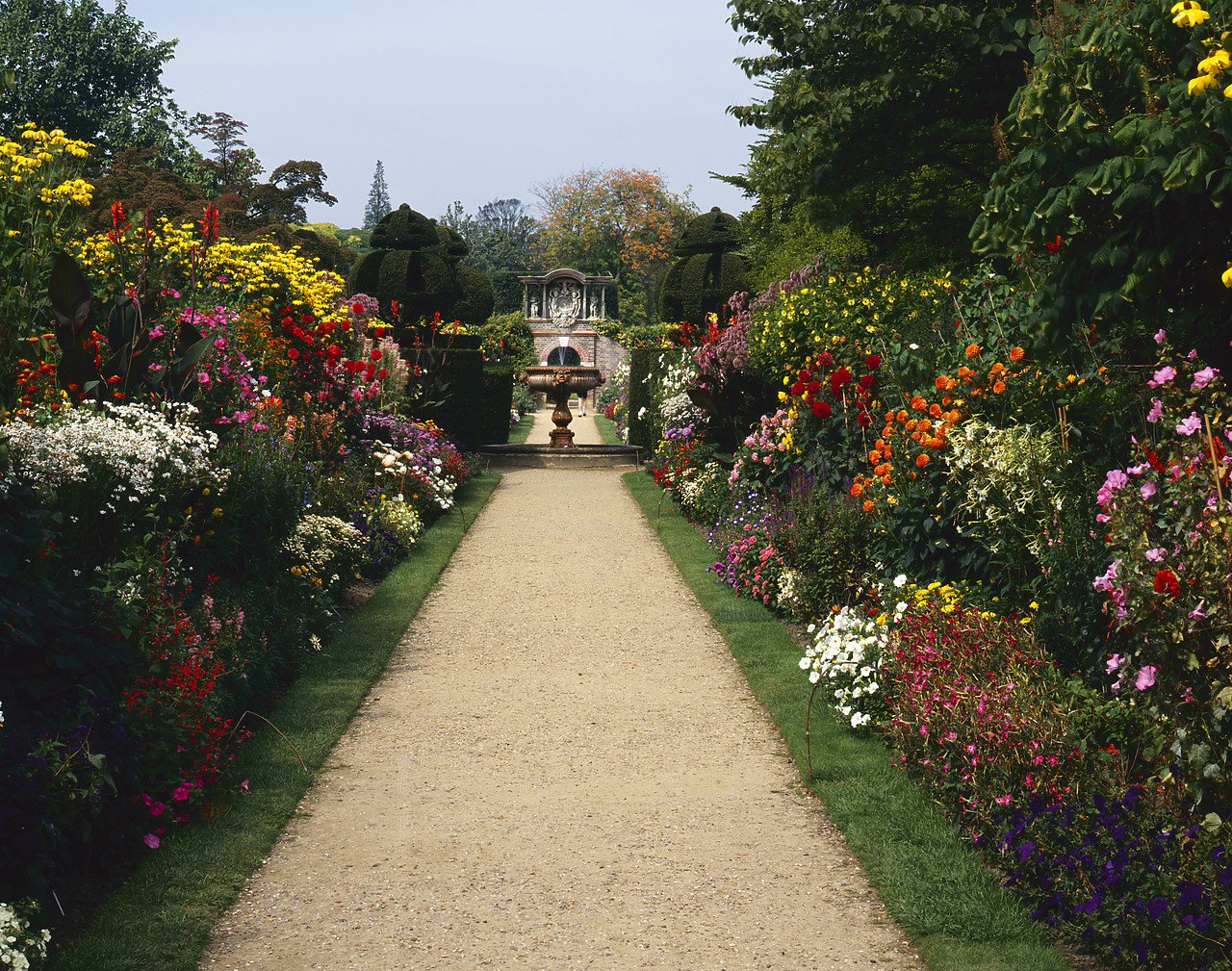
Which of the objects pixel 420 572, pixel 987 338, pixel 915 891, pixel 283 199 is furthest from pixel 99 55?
pixel 915 891

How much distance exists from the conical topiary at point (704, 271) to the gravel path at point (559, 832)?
53.7ft

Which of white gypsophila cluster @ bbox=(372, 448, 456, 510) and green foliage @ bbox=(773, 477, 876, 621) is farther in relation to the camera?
white gypsophila cluster @ bbox=(372, 448, 456, 510)

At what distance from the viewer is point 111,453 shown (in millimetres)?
4816

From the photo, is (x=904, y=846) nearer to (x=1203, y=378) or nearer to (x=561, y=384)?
(x=1203, y=378)

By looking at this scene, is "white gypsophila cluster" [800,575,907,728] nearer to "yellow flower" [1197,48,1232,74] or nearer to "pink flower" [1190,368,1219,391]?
"pink flower" [1190,368,1219,391]

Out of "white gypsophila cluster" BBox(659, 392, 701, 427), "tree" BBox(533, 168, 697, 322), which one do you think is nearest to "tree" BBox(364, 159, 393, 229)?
"tree" BBox(533, 168, 697, 322)

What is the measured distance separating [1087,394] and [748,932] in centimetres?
289

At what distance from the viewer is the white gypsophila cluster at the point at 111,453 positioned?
15.1ft

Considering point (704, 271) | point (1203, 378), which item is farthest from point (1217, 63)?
point (704, 271)

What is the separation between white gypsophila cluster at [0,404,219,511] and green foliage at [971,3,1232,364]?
395 cm

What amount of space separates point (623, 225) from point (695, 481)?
4953 cm

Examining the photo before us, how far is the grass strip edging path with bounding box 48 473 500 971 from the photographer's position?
3.49 m

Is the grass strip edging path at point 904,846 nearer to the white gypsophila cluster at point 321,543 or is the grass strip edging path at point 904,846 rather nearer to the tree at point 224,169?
the white gypsophila cluster at point 321,543

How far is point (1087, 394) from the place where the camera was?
4.93 m
